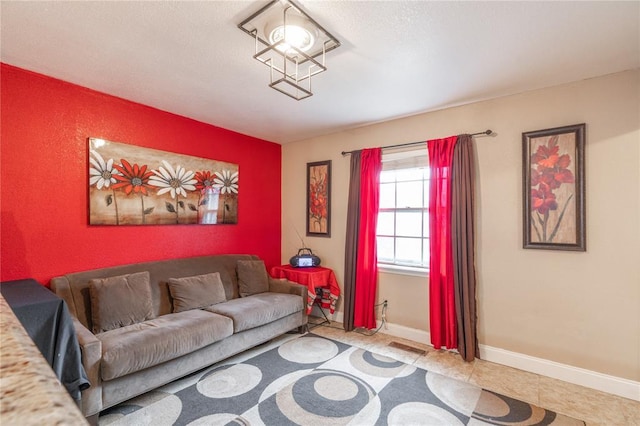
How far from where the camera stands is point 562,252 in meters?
2.59

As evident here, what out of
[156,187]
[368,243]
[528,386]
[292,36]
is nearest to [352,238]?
[368,243]

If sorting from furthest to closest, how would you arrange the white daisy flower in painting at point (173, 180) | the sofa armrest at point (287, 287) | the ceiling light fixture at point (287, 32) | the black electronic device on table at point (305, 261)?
1. the black electronic device on table at point (305, 261)
2. the sofa armrest at point (287, 287)
3. the white daisy flower in painting at point (173, 180)
4. the ceiling light fixture at point (287, 32)

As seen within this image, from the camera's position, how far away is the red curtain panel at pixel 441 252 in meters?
3.02

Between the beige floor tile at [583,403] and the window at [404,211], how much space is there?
1.40 metres

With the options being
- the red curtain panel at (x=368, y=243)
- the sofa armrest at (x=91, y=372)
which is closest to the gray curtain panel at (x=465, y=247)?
the red curtain panel at (x=368, y=243)

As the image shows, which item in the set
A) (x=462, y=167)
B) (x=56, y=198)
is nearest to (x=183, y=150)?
(x=56, y=198)

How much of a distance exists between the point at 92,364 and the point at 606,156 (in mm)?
3924

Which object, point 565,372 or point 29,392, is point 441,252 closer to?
point 565,372

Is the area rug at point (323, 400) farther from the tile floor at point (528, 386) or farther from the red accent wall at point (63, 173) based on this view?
the red accent wall at point (63, 173)

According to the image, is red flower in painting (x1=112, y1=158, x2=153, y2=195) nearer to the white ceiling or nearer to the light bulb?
the white ceiling

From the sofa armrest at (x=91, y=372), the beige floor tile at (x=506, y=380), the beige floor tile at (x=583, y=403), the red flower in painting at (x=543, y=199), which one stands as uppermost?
the red flower in painting at (x=543, y=199)

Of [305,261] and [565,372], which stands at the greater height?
[305,261]

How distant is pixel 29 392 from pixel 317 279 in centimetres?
348

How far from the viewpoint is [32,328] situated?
5.87 feet
